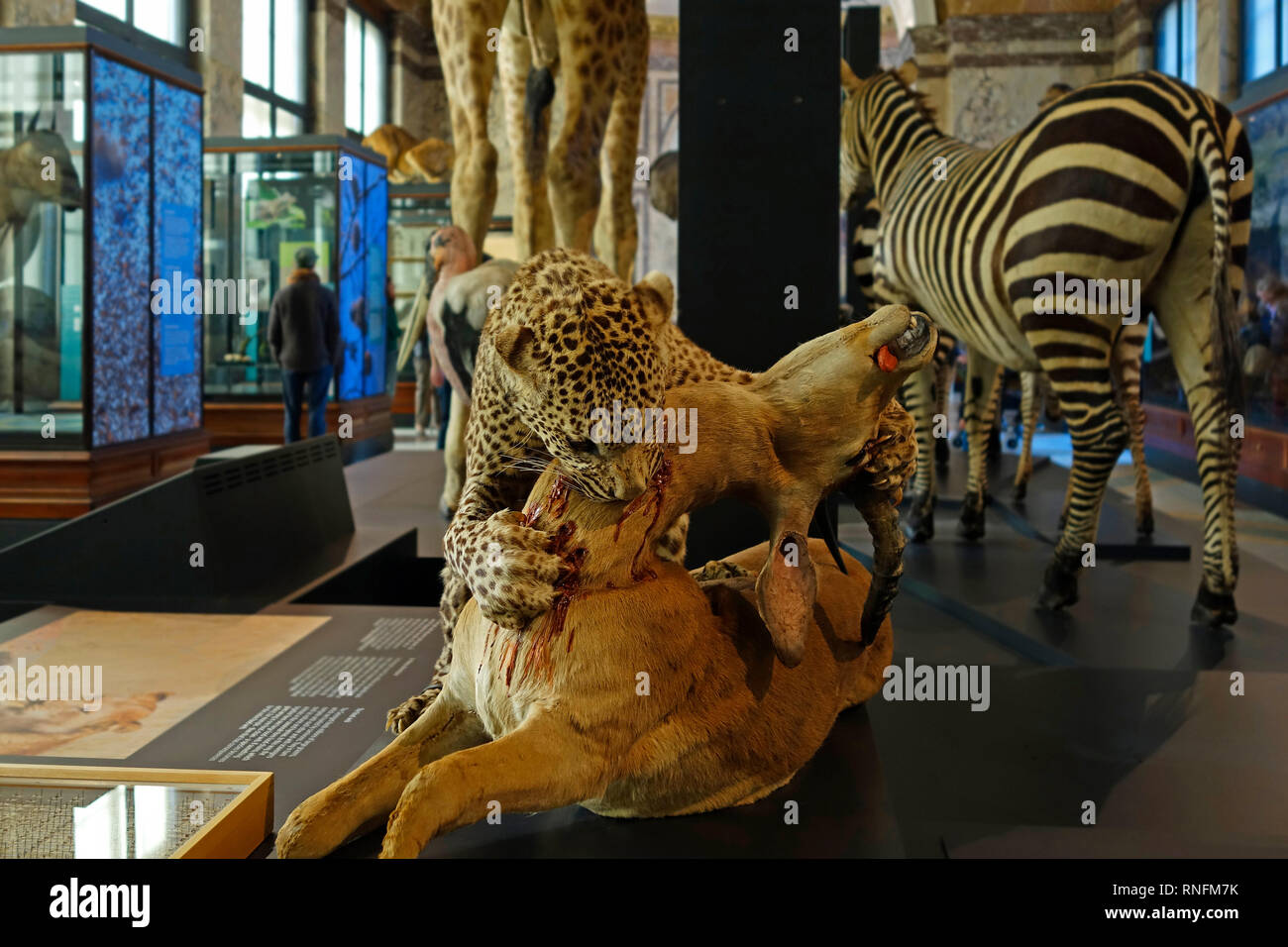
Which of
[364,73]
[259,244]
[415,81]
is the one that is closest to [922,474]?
[259,244]

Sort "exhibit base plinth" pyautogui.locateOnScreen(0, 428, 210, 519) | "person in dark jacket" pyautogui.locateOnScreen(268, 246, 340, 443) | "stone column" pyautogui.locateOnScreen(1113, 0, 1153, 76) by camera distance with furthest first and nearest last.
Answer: "stone column" pyautogui.locateOnScreen(1113, 0, 1153, 76), "person in dark jacket" pyautogui.locateOnScreen(268, 246, 340, 443), "exhibit base plinth" pyautogui.locateOnScreen(0, 428, 210, 519)

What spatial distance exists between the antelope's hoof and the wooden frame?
10.8 ft

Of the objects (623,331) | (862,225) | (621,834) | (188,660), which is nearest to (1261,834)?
(621,834)

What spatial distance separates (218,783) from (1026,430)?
470 centimetres

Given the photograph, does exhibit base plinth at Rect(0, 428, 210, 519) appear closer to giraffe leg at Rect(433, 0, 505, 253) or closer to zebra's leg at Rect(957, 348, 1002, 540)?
giraffe leg at Rect(433, 0, 505, 253)

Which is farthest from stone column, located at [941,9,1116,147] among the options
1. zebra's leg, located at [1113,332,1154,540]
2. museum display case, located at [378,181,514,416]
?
zebra's leg, located at [1113,332,1154,540]

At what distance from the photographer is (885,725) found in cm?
200

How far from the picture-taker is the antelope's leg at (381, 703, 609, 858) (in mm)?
1106

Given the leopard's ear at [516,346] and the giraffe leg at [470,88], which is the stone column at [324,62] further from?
the leopard's ear at [516,346]

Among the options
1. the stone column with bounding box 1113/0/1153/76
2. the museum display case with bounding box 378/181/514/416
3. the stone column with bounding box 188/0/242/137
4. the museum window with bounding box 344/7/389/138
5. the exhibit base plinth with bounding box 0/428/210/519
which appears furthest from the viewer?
the museum window with bounding box 344/7/389/138

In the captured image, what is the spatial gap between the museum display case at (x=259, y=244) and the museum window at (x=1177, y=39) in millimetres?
9825

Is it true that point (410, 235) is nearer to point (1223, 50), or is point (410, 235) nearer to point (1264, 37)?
point (1223, 50)

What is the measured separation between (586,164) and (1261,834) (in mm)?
2698

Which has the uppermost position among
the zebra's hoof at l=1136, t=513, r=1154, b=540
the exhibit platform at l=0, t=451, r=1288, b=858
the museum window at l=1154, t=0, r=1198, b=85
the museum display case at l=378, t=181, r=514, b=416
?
the museum window at l=1154, t=0, r=1198, b=85
